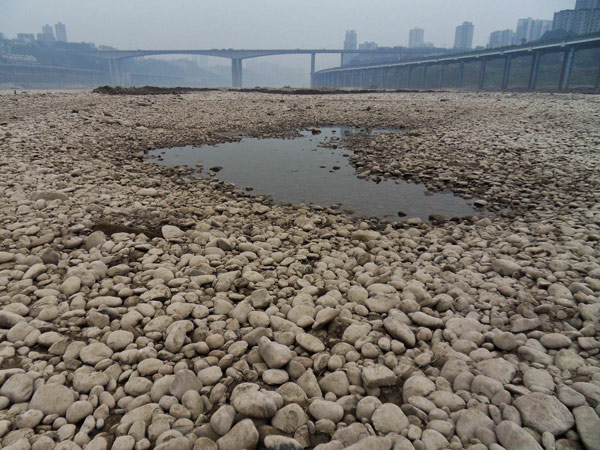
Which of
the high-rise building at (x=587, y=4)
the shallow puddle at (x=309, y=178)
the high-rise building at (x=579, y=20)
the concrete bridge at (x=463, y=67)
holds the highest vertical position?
the high-rise building at (x=587, y=4)

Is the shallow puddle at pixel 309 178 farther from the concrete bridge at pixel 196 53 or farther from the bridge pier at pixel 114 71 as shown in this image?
the bridge pier at pixel 114 71

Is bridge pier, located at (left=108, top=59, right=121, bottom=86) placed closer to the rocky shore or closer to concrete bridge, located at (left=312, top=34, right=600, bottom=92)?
concrete bridge, located at (left=312, top=34, right=600, bottom=92)

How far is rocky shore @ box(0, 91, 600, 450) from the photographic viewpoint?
2740 mm

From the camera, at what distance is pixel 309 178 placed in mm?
10227

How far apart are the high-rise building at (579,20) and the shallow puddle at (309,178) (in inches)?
6377

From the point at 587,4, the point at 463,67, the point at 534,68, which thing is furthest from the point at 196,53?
the point at 587,4

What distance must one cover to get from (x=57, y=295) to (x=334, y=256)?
12.3ft

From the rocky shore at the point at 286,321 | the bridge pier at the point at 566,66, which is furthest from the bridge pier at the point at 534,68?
the rocky shore at the point at 286,321

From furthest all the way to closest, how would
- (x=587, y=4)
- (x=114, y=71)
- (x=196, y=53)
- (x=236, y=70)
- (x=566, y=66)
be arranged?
1. (x=587, y=4)
2. (x=196, y=53)
3. (x=114, y=71)
4. (x=236, y=70)
5. (x=566, y=66)

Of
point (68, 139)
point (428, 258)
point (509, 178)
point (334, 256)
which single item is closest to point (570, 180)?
point (509, 178)

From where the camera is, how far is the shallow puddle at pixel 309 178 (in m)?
8.13

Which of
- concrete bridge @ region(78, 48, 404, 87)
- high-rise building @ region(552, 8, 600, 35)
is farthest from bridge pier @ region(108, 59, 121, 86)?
high-rise building @ region(552, 8, 600, 35)

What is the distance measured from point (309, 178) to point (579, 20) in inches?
7243

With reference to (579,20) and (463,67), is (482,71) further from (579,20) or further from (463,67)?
(579,20)
